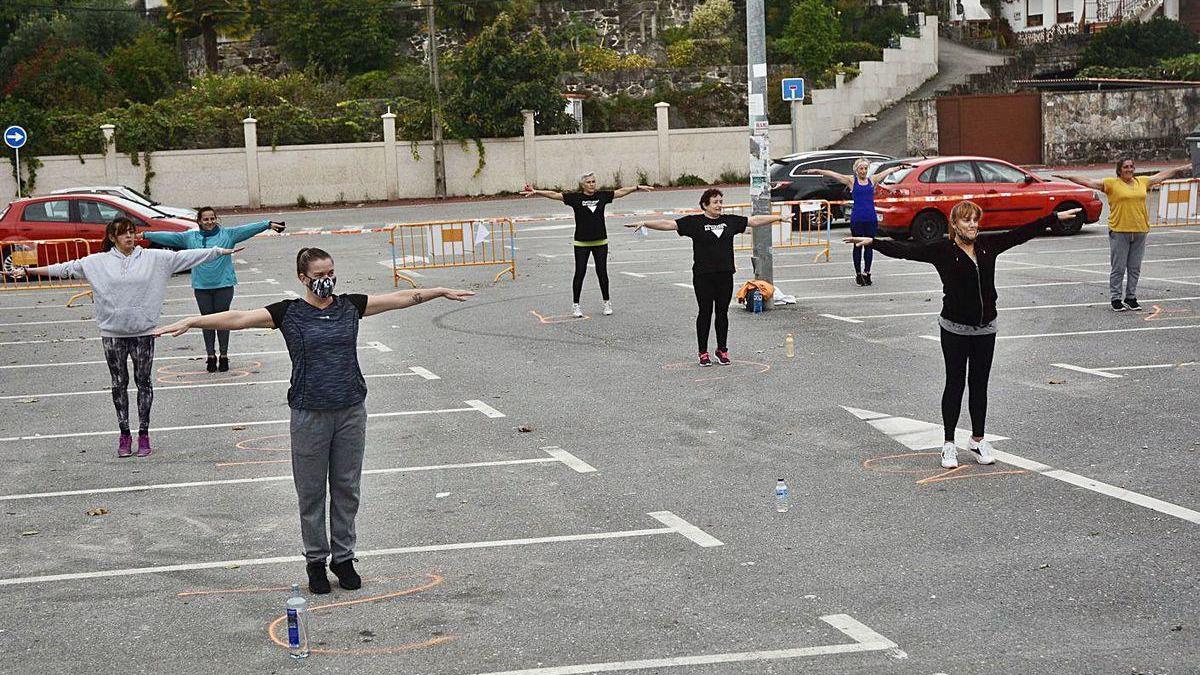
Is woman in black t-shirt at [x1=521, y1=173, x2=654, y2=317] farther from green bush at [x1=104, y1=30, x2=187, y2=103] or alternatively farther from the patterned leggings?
green bush at [x1=104, y1=30, x2=187, y2=103]

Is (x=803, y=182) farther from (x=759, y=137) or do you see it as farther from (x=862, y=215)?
(x=759, y=137)

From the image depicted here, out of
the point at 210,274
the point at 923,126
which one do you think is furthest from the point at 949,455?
the point at 923,126

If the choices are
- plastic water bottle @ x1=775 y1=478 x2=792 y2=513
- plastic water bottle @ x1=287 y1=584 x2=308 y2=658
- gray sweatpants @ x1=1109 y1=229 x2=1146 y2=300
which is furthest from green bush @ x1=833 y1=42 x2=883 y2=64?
plastic water bottle @ x1=287 y1=584 x2=308 y2=658

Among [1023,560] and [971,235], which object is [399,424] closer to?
[971,235]

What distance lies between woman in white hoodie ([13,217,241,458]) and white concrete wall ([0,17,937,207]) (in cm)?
3394

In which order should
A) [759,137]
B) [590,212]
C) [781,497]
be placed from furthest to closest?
[759,137] → [590,212] → [781,497]

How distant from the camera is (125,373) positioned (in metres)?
11.2

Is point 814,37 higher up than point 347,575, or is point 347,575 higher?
point 814,37

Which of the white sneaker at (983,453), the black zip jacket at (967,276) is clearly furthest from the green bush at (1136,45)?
the white sneaker at (983,453)

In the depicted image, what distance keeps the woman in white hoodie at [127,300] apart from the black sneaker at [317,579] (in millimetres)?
4104

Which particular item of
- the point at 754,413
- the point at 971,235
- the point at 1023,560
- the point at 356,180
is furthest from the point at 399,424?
the point at 356,180

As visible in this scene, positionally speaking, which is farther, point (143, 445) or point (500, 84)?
point (500, 84)

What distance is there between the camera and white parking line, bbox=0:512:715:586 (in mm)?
7938

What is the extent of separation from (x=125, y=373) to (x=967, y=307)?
6.41 meters
